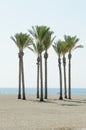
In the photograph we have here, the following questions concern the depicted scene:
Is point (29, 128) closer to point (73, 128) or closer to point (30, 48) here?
point (73, 128)

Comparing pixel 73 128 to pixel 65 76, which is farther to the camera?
pixel 65 76

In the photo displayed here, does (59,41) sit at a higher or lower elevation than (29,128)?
higher

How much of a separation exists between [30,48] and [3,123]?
37.6 metres

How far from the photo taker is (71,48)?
64062mm

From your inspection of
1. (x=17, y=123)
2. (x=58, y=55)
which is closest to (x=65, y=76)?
(x=58, y=55)

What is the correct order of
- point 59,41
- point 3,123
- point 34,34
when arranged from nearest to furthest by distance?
point 3,123, point 34,34, point 59,41

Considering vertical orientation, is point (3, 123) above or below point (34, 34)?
below

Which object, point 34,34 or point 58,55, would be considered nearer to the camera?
point 34,34

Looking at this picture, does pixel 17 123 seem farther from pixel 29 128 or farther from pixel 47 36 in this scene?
pixel 47 36

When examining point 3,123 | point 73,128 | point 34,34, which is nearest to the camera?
point 73,128

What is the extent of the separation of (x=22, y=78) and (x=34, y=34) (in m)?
6.10

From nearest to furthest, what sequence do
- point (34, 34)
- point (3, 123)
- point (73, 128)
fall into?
point (73, 128)
point (3, 123)
point (34, 34)

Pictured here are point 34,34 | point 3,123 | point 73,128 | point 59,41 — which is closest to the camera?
point 73,128

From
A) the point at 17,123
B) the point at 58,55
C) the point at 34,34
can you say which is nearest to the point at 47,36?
the point at 34,34
